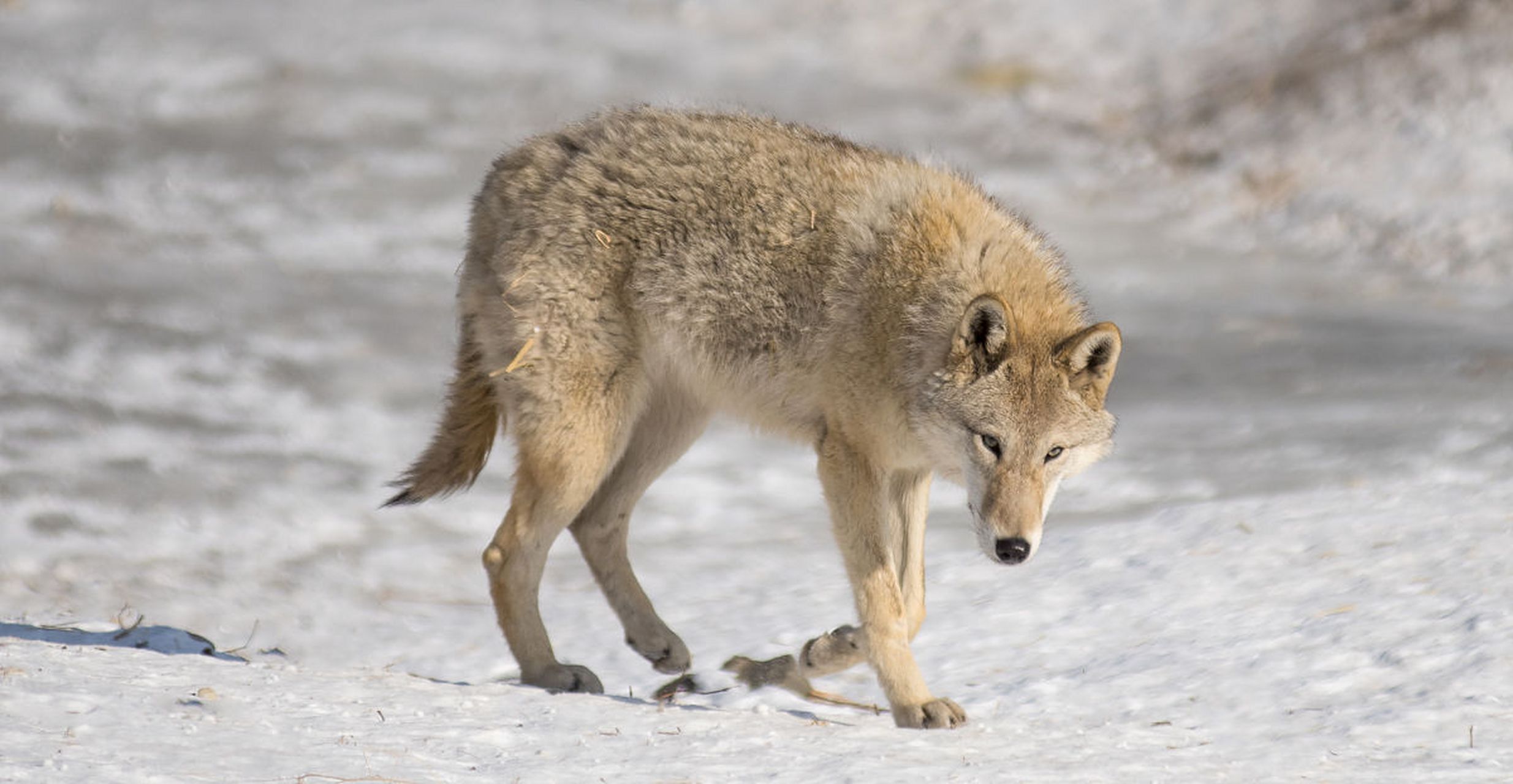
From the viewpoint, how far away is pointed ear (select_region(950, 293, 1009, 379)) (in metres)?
5.59

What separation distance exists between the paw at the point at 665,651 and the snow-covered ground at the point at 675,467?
0.81 feet

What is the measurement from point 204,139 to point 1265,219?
1014 cm

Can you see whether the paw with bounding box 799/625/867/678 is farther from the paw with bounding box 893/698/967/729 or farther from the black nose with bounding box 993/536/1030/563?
the black nose with bounding box 993/536/1030/563

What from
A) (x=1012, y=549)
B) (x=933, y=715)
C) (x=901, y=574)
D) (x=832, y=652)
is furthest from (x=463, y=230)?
(x=1012, y=549)

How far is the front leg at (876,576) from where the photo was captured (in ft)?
18.3

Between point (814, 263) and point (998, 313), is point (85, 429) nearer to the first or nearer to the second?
point (814, 263)

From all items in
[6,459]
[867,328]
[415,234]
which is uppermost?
[867,328]

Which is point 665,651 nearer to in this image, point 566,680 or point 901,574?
point 566,680

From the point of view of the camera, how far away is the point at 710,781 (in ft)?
14.4

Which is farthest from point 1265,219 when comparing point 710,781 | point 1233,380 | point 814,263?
point 710,781

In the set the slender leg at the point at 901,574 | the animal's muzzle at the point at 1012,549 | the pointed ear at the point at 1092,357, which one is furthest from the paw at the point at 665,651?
the pointed ear at the point at 1092,357

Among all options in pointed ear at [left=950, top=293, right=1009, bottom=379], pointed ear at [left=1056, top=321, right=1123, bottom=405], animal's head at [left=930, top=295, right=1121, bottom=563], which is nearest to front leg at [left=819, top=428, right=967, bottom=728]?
animal's head at [left=930, top=295, right=1121, bottom=563]

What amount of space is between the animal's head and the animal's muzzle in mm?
111

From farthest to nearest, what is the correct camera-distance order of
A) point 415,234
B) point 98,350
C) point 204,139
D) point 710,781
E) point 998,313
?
1. point 204,139
2. point 415,234
3. point 98,350
4. point 998,313
5. point 710,781
